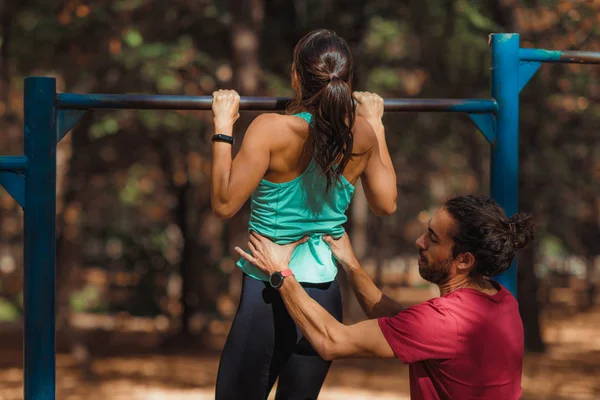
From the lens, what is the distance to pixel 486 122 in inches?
121

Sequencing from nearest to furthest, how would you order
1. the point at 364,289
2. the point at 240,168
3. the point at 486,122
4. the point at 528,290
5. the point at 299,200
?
the point at 240,168
the point at 299,200
the point at 364,289
the point at 486,122
the point at 528,290

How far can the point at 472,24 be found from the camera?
994 centimetres

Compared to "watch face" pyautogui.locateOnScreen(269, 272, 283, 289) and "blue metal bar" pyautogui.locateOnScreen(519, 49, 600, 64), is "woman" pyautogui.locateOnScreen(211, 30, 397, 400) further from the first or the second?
"blue metal bar" pyautogui.locateOnScreen(519, 49, 600, 64)

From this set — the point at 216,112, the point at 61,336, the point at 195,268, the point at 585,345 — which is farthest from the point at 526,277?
the point at 216,112

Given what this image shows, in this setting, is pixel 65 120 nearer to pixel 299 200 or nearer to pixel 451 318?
pixel 299 200

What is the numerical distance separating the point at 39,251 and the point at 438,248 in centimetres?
113

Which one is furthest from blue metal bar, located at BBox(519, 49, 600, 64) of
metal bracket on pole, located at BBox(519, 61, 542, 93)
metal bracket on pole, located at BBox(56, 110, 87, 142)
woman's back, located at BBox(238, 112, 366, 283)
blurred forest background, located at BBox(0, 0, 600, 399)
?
blurred forest background, located at BBox(0, 0, 600, 399)

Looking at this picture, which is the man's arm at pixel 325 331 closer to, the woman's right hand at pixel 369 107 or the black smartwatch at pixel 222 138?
the black smartwatch at pixel 222 138

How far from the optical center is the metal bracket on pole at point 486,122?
3.07 m

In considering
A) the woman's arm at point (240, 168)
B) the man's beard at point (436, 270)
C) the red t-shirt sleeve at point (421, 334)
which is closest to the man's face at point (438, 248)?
the man's beard at point (436, 270)

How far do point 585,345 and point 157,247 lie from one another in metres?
6.84

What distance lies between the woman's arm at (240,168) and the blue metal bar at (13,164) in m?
0.65

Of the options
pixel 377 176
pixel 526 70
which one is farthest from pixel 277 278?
pixel 526 70

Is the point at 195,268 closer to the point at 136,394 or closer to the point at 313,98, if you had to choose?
the point at 136,394
